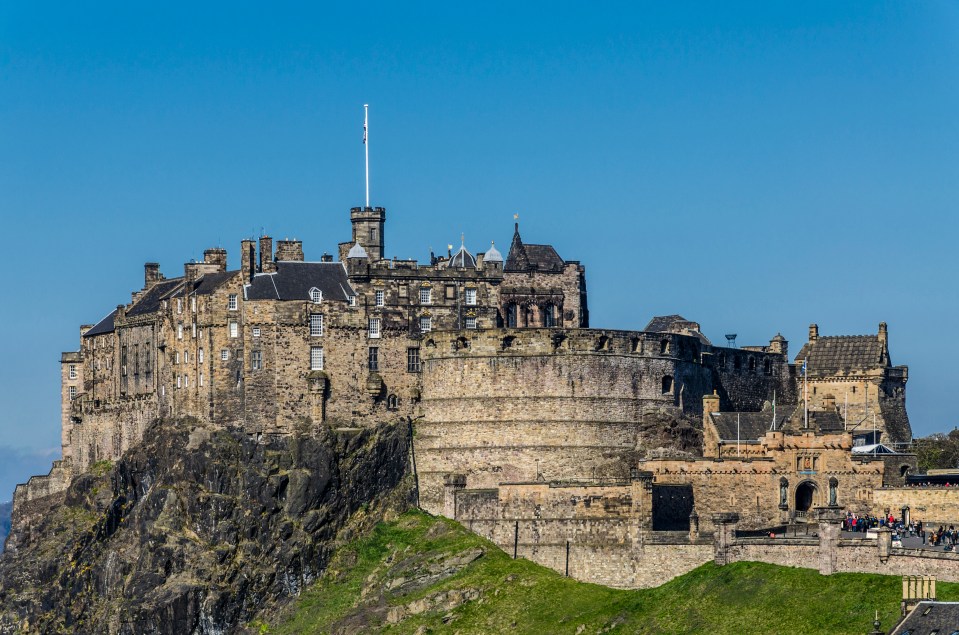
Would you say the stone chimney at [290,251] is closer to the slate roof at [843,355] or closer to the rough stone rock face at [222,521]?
the rough stone rock face at [222,521]


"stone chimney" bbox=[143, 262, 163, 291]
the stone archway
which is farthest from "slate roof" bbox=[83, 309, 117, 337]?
the stone archway

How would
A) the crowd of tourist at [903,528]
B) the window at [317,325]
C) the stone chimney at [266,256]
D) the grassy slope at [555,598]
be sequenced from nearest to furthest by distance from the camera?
the grassy slope at [555,598] < the crowd of tourist at [903,528] < the window at [317,325] < the stone chimney at [266,256]

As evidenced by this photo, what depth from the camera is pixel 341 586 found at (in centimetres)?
13575

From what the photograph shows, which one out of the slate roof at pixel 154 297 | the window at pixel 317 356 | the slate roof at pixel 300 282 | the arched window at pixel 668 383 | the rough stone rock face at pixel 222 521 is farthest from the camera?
the slate roof at pixel 154 297

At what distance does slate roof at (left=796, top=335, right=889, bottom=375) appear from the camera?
154125 mm

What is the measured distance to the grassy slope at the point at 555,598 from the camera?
359ft

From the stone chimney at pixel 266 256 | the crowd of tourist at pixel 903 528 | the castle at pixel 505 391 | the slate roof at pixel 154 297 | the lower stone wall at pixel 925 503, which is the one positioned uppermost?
the stone chimney at pixel 266 256

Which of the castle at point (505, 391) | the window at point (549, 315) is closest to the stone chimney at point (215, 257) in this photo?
the castle at point (505, 391)

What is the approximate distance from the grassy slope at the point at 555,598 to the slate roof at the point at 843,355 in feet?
109

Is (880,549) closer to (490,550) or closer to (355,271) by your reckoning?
(490,550)

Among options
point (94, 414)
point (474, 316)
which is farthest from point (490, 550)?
point (94, 414)

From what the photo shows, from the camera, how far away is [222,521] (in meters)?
139

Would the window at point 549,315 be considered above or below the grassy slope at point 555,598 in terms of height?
above

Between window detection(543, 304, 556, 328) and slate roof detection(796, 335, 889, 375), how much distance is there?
62.6 ft
